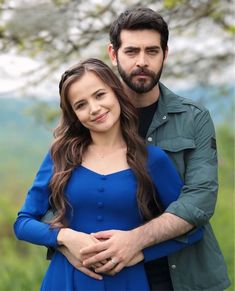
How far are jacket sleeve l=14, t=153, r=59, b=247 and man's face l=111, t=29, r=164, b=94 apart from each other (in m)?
0.44

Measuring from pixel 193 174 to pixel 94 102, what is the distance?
0.44 meters

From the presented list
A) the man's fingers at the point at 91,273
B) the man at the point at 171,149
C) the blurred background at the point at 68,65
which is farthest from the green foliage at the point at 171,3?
the man's fingers at the point at 91,273

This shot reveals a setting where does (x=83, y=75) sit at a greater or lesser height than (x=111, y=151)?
greater

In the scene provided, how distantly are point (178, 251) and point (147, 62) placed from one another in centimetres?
72

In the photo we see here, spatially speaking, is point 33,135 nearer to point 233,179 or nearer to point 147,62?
point 233,179

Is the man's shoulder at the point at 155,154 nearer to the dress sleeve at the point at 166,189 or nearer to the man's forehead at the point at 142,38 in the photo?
the dress sleeve at the point at 166,189

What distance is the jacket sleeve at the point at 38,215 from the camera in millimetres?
2750

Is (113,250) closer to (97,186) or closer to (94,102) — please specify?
(97,186)

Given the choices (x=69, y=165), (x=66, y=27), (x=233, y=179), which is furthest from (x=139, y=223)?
(x=233, y=179)

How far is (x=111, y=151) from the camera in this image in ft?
9.26

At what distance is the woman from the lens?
2.71 metres

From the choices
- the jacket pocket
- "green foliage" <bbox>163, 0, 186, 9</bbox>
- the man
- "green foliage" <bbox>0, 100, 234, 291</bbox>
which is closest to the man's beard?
the man

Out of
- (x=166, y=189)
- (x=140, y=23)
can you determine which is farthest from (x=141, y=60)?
(x=166, y=189)

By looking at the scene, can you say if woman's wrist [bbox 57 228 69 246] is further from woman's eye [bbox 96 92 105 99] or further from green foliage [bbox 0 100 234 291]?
green foliage [bbox 0 100 234 291]
